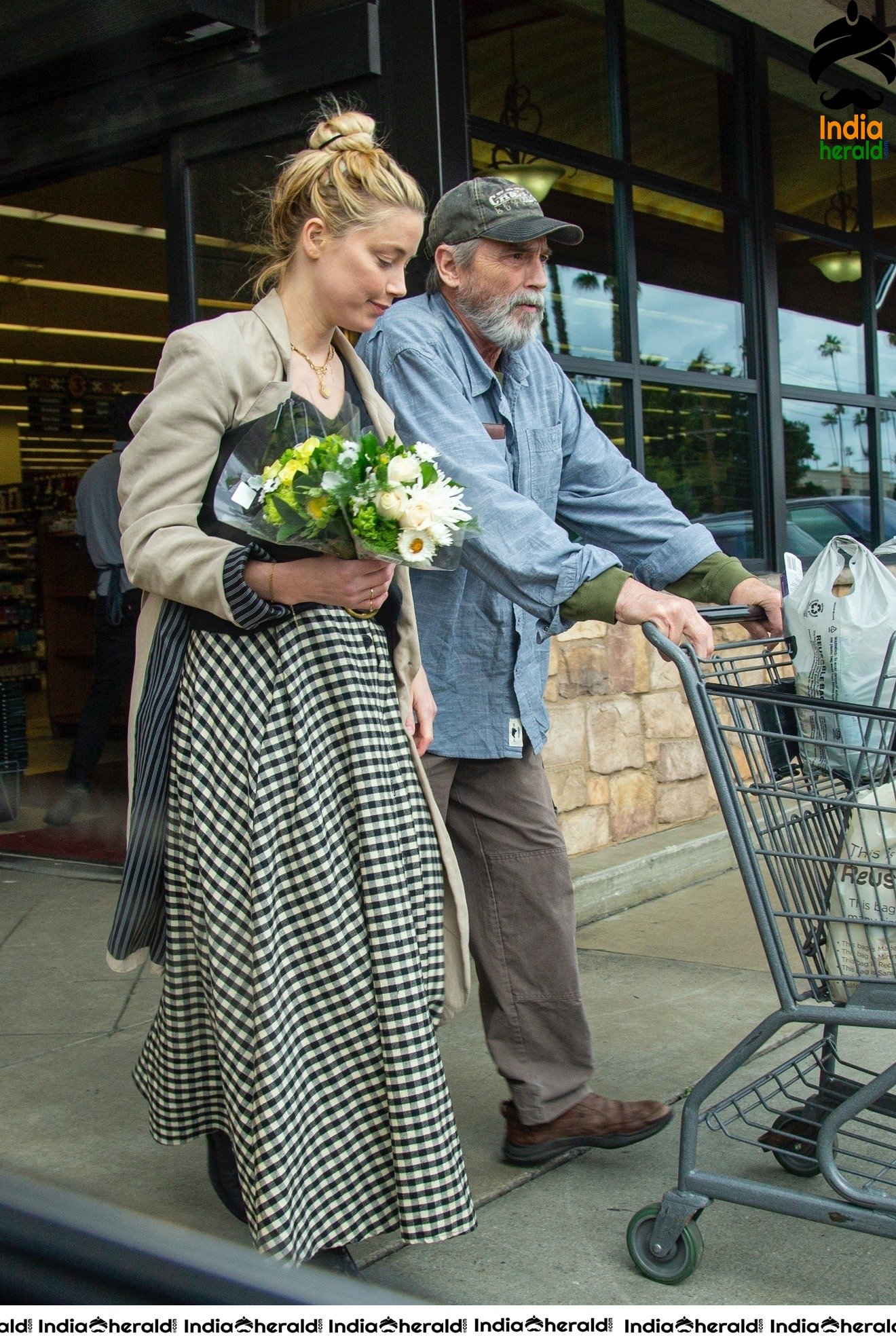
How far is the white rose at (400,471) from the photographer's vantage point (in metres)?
1.97

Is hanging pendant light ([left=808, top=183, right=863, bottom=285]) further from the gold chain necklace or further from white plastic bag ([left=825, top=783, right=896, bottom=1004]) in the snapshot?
white plastic bag ([left=825, top=783, right=896, bottom=1004])

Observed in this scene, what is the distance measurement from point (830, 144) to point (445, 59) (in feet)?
12.9

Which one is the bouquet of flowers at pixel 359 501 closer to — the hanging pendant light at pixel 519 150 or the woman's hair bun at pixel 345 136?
the woman's hair bun at pixel 345 136

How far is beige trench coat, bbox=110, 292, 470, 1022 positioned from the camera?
7.14 ft

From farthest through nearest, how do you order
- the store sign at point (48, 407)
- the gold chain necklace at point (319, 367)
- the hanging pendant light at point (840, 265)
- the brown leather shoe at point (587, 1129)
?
the store sign at point (48, 407), the hanging pendant light at point (840, 265), the brown leather shoe at point (587, 1129), the gold chain necklace at point (319, 367)

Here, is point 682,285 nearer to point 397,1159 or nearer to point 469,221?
point 469,221

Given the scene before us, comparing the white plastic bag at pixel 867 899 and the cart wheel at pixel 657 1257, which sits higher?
the white plastic bag at pixel 867 899

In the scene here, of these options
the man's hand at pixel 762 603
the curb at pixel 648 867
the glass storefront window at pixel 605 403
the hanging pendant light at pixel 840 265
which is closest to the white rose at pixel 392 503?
the man's hand at pixel 762 603

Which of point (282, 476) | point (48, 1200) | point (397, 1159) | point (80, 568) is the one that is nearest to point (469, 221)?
point (282, 476)

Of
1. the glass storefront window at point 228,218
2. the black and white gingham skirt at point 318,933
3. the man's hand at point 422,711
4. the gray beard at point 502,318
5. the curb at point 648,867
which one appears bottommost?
the curb at point 648,867

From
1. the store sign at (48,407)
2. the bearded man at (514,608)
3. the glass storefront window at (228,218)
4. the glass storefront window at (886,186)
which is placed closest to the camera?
the bearded man at (514,608)

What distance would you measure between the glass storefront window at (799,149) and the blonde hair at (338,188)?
5027mm
